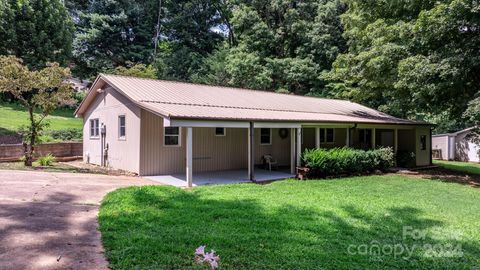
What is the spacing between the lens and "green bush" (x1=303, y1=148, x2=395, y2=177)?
490 inches

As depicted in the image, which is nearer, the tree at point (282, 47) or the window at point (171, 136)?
the window at point (171, 136)

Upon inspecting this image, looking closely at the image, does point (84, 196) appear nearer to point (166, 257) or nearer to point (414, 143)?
point (166, 257)

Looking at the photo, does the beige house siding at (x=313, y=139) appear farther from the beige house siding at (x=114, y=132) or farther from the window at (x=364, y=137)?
the beige house siding at (x=114, y=132)

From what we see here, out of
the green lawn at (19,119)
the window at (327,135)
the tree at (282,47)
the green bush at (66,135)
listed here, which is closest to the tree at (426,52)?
the window at (327,135)

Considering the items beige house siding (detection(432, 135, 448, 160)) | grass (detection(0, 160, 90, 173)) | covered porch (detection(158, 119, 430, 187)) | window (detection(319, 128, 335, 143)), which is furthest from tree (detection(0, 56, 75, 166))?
beige house siding (detection(432, 135, 448, 160))

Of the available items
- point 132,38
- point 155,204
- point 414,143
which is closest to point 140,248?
point 155,204

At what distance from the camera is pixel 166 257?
4098mm

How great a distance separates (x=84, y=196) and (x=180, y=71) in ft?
85.8

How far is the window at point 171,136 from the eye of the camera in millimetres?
12554

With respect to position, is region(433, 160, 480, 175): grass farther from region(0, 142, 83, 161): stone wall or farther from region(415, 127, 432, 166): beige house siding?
region(0, 142, 83, 161): stone wall

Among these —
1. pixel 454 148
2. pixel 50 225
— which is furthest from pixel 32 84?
pixel 454 148

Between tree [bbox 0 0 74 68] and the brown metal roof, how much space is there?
14.9 meters

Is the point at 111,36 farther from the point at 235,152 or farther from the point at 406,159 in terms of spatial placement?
the point at 406,159

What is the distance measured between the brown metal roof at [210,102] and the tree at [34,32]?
49.0 ft
